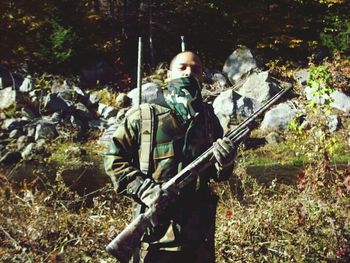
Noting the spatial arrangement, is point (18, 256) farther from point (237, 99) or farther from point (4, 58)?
point (4, 58)

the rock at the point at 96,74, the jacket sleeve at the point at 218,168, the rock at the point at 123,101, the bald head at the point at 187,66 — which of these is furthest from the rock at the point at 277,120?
the bald head at the point at 187,66

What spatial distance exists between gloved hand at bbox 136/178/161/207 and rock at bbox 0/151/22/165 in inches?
526

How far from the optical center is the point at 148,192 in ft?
11.2

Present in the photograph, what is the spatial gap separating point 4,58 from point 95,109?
188 inches

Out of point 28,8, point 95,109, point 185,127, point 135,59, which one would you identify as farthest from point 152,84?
point 185,127

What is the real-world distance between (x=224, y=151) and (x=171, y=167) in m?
0.37

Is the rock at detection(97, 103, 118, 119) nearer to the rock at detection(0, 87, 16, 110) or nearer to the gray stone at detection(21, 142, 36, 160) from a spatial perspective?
the rock at detection(0, 87, 16, 110)

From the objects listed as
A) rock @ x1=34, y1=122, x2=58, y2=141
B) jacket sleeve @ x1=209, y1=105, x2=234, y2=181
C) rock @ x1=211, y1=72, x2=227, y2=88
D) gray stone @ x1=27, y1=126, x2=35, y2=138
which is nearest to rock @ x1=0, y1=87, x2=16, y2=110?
gray stone @ x1=27, y1=126, x2=35, y2=138

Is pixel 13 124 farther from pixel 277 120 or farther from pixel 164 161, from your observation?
pixel 164 161

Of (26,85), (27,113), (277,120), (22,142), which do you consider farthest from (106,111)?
(277,120)

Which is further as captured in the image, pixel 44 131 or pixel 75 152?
pixel 44 131

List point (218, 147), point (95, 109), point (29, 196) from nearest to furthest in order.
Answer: point (218, 147) → point (29, 196) → point (95, 109)

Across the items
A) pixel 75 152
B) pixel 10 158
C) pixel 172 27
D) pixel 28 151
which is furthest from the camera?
pixel 172 27

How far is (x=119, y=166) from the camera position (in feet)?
11.9
